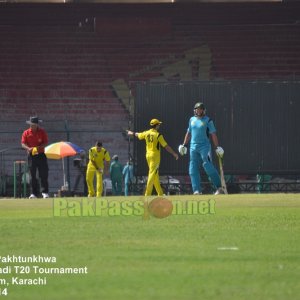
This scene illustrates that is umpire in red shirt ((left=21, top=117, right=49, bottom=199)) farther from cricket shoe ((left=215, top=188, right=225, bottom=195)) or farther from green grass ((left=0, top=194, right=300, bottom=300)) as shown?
green grass ((left=0, top=194, right=300, bottom=300))

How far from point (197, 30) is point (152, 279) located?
26.9 metres

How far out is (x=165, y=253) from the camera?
11.4 meters

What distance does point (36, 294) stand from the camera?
9078mm

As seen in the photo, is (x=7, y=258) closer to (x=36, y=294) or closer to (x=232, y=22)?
(x=36, y=294)

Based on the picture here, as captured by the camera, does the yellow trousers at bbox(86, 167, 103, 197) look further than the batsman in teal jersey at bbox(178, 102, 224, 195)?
Yes

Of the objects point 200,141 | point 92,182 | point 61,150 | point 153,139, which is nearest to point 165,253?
point 200,141

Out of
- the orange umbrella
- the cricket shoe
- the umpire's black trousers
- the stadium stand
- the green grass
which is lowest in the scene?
the green grass

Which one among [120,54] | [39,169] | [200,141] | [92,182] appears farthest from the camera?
[120,54]

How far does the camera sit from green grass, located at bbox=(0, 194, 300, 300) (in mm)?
9141

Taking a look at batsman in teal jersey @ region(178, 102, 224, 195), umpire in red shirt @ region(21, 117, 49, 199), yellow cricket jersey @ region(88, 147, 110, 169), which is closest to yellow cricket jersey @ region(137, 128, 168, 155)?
batsman in teal jersey @ region(178, 102, 224, 195)

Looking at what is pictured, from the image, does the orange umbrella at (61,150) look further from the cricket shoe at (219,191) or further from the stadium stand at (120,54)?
the cricket shoe at (219,191)

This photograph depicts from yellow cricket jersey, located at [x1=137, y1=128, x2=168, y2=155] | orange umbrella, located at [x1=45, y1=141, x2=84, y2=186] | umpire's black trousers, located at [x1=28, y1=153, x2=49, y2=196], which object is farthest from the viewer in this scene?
orange umbrella, located at [x1=45, y1=141, x2=84, y2=186]

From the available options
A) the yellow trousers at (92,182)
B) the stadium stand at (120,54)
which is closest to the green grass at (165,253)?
the yellow trousers at (92,182)

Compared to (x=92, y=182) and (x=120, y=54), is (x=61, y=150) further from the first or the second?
(x=120, y=54)
